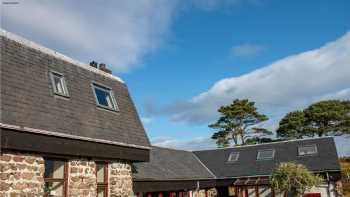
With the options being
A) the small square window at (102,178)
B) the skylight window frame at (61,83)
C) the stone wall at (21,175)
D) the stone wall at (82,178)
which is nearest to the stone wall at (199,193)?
the small square window at (102,178)

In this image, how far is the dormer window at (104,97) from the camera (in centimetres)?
1223

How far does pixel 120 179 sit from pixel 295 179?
11279 mm

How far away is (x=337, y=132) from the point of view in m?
39.3

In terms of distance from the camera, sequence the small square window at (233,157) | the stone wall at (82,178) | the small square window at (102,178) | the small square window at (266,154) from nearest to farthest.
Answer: the stone wall at (82,178) → the small square window at (102,178) → the small square window at (266,154) → the small square window at (233,157)

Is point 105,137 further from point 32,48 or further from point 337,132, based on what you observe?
point 337,132

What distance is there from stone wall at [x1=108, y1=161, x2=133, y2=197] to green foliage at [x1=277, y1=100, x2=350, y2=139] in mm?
31861

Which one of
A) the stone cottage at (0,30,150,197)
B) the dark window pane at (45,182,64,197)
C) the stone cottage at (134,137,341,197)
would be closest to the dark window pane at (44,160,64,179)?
the stone cottage at (0,30,150,197)

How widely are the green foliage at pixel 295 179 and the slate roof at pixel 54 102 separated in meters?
9.83

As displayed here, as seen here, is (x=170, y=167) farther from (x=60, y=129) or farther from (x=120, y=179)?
(x=60, y=129)

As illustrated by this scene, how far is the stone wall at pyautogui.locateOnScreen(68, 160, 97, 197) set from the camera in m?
9.76

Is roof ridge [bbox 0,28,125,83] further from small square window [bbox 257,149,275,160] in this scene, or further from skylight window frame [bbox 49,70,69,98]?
small square window [bbox 257,149,275,160]

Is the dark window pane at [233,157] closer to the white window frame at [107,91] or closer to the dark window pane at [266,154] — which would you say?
the dark window pane at [266,154]

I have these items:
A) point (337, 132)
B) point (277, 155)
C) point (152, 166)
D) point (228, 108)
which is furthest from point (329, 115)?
point (152, 166)

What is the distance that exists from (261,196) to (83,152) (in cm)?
1646
